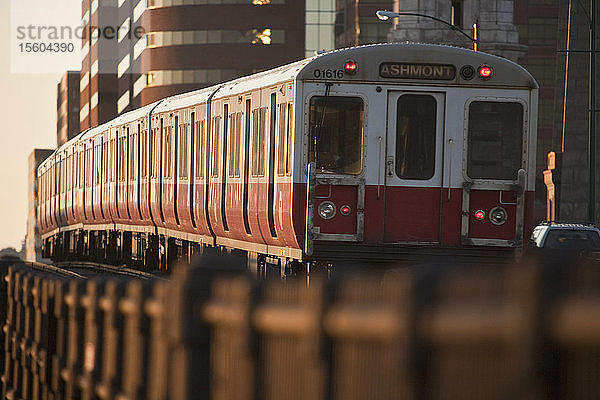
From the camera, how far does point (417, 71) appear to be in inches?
643

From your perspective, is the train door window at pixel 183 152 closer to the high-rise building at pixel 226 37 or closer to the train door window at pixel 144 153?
the train door window at pixel 144 153

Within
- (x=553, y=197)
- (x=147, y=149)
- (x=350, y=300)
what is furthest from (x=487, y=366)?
(x=553, y=197)

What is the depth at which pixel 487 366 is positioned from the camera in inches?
129

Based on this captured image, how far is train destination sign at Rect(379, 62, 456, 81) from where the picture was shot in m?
16.2

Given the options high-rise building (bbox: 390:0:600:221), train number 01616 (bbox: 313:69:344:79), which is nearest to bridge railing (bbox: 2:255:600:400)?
train number 01616 (bbox: 313:69:344:79)

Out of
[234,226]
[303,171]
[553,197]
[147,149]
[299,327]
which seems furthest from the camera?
[553,197]

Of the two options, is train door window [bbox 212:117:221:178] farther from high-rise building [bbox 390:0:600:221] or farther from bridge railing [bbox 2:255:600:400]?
high-rise building [bbox 390:0:600:221]

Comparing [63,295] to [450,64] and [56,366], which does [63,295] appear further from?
[450,64]

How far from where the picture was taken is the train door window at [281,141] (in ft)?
53.3

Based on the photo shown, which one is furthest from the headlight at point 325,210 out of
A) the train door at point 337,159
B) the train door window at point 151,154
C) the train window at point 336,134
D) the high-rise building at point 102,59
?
the high-rise building at point 102,59

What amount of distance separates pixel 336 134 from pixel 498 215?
224cm

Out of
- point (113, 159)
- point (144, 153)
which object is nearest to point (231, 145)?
point (144, 153)

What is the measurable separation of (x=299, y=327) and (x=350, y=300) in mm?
395

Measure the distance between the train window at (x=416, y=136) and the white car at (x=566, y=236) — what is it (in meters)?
10.6
